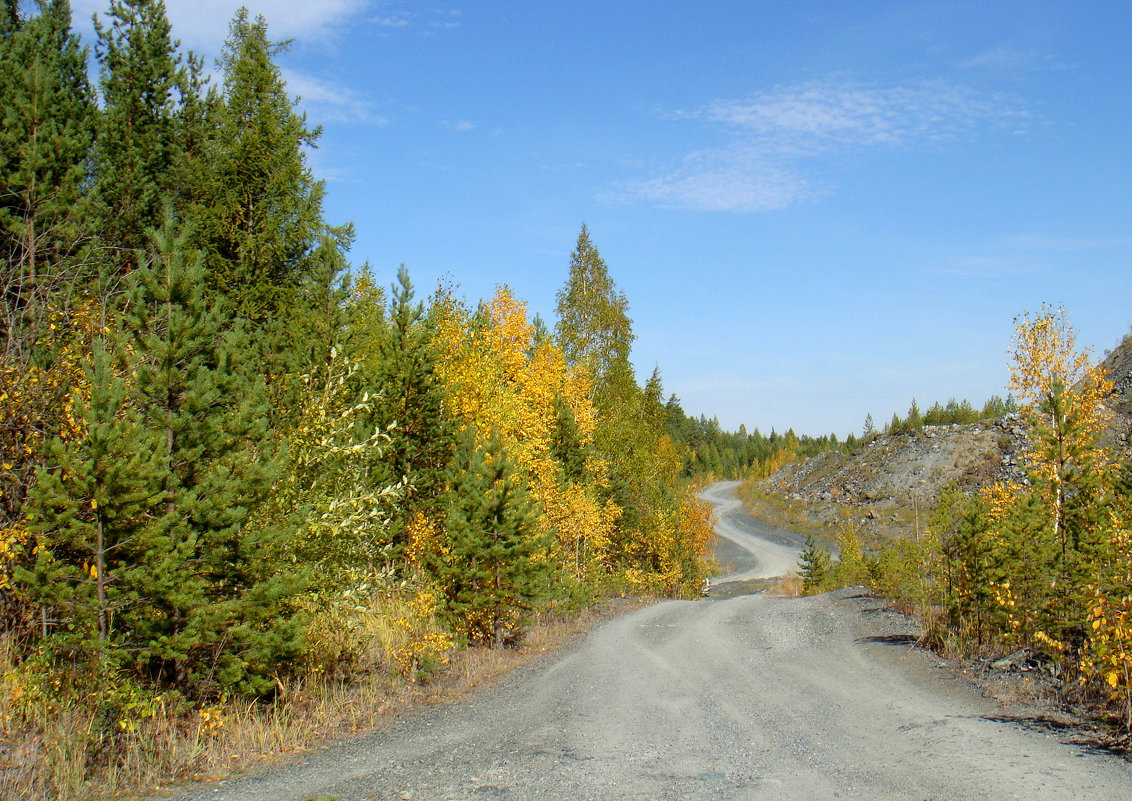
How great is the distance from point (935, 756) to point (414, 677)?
23.3ft

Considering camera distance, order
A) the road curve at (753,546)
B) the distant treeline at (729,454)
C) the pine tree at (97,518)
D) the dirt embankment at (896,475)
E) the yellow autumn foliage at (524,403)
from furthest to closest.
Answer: the distant treeline at (729,454)
the dirt embankment at (896,475)
the road curve at (753,546)
the yellow autumn foliage at (524,403)
the pine tree at (97,518)

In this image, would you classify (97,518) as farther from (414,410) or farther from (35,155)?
(35,155)

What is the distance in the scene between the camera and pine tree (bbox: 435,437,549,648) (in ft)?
43.9

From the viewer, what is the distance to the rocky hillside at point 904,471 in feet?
153

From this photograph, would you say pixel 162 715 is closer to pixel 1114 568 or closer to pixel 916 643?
pixel 1114 568

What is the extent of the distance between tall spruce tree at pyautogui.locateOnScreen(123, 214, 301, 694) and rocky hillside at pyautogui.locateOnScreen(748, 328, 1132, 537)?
3903cm

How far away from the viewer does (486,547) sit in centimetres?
1355

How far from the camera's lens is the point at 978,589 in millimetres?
11672

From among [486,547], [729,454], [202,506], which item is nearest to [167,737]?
[202,506]

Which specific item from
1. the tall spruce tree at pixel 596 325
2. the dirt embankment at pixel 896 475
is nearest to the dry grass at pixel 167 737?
the tall spruce tree at pixel 596 325

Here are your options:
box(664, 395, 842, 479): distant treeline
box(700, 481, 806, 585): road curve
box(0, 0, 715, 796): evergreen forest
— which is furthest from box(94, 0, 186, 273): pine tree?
box(664, 395, 842, 479): distant treeline

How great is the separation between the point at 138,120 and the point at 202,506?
21639 millimetres

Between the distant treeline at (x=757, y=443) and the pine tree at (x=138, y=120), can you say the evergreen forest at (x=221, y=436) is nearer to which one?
the pine tree at (x=138, y=120)

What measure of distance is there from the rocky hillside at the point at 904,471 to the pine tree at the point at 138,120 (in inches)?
1493
